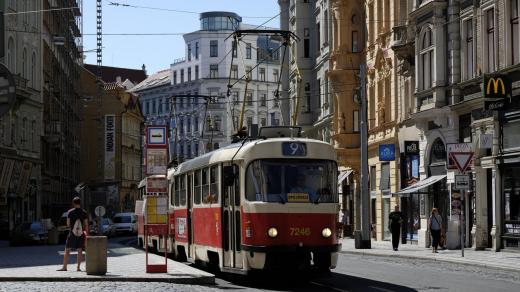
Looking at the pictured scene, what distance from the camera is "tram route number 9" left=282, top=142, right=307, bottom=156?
2189 centimetres

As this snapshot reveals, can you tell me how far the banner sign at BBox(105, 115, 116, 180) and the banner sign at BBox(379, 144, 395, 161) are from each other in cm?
6421

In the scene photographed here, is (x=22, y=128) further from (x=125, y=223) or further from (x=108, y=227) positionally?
(x=125, y=223)

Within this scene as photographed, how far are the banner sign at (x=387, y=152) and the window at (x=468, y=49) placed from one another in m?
8.50

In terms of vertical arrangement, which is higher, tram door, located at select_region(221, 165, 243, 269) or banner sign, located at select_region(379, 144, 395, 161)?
banner sign, located at select_region(379, 144, 395, 161)

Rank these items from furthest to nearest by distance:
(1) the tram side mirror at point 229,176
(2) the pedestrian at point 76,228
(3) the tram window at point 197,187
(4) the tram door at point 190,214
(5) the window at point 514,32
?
1. (5) the window at point 514,32
2. (4) the tram door at point 190,214
3. (3) the tram window at point 197,187
4. (2) the pedestrian at point 76,228
5. (1) the tram side mirror at point 229,176

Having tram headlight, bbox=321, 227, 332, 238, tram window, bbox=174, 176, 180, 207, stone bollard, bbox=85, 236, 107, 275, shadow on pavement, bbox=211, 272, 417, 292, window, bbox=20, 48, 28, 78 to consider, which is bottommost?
shadow on pavement, bbox=211, 272, 417, 292

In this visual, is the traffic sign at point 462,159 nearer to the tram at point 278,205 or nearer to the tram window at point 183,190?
the tram window at point 183,190

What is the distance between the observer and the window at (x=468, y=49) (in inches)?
1606

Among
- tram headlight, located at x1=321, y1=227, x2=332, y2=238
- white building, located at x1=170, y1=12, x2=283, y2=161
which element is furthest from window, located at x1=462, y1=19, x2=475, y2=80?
white building, located at x1=170, y1=12, x2=283, y2=161

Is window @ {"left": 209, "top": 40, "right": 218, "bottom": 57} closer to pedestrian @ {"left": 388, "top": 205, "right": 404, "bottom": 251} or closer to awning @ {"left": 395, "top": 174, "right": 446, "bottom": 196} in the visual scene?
awning @ {"left": 395, "top": 174, "right": 446, "bottom": 196}

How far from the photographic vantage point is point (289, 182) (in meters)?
21.6

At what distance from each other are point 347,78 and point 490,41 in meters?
18.2

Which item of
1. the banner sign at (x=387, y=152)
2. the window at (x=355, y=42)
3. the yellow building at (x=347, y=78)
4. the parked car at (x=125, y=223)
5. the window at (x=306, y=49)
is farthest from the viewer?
the parked car at (x=125, y=223)

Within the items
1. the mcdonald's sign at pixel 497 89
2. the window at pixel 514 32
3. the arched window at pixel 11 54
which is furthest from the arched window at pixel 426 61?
the arched window at pixel 11 54
